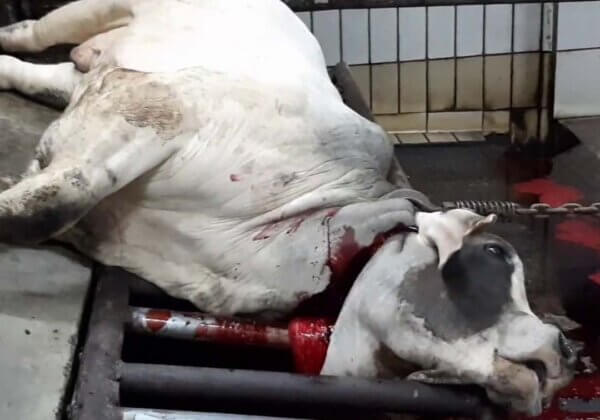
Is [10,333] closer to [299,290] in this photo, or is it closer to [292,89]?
[299,290]

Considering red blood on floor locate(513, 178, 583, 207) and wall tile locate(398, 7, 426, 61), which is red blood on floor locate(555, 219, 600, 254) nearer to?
red blood on floor locate(513, 178, 583, 207)

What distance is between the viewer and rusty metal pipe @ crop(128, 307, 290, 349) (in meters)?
1.26

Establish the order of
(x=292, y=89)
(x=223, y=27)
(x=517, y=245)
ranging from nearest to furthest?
1. (x=292, y=89)
2. (x=223, y=27)
3. (x=517, y=245)

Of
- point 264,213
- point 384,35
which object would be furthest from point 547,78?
point 264,213

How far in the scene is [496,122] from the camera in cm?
326

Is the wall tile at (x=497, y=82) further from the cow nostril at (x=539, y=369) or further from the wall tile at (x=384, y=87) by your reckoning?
the cow nostril at (x=539, y=369)

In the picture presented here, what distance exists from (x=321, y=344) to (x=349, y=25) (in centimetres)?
200

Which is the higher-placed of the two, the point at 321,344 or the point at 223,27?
the point at 223,27

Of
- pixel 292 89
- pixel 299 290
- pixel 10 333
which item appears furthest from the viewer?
pixel 292 89

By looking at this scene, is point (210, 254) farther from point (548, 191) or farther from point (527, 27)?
point (527, 27)

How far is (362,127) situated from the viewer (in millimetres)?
1446

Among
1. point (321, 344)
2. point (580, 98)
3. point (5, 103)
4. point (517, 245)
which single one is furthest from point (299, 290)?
point (580, 98)

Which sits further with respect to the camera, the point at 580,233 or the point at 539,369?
the point at 580,233

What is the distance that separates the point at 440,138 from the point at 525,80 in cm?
34
